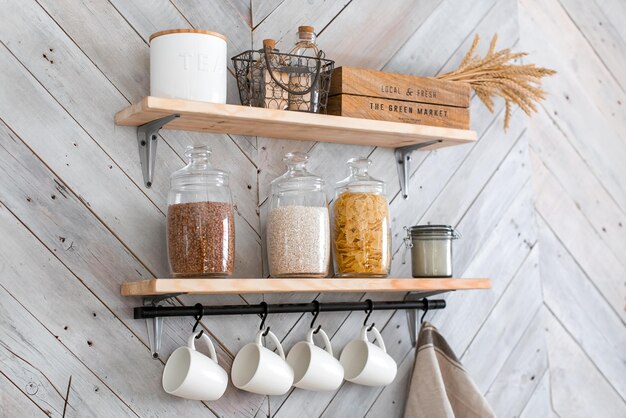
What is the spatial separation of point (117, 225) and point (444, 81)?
810 mm

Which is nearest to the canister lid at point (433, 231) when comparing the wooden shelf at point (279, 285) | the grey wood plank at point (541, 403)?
the wooden shelf at point (279, 285)

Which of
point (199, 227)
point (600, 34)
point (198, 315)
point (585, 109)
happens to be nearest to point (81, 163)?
point (199, 227)

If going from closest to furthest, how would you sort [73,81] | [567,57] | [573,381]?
1. [73,81]
2. [573,381]
3. [567,57]

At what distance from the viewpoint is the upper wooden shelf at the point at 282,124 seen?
146cm

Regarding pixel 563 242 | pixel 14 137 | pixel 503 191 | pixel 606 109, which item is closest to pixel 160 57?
pixel 14 137

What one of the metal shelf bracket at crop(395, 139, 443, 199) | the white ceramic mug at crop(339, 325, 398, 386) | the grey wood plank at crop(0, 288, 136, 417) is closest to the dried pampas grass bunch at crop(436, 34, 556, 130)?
the metal shelf bracket at crop(395, 139, 443, 199)

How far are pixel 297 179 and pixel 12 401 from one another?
69 centimetres

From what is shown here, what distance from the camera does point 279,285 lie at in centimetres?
151

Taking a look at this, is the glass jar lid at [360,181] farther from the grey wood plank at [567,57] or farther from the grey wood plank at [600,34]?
the grey wood plank at [600,34]

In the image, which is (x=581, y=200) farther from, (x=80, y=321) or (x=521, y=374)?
(x=80, y=321)

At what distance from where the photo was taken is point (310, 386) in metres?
1.63

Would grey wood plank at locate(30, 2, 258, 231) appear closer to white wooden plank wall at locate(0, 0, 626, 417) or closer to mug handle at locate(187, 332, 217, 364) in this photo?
white wooden plank wall at locate(0, 0, 626, 417)

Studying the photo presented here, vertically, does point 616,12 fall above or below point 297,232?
above

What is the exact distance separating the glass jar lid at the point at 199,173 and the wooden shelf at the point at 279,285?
0.21 m
